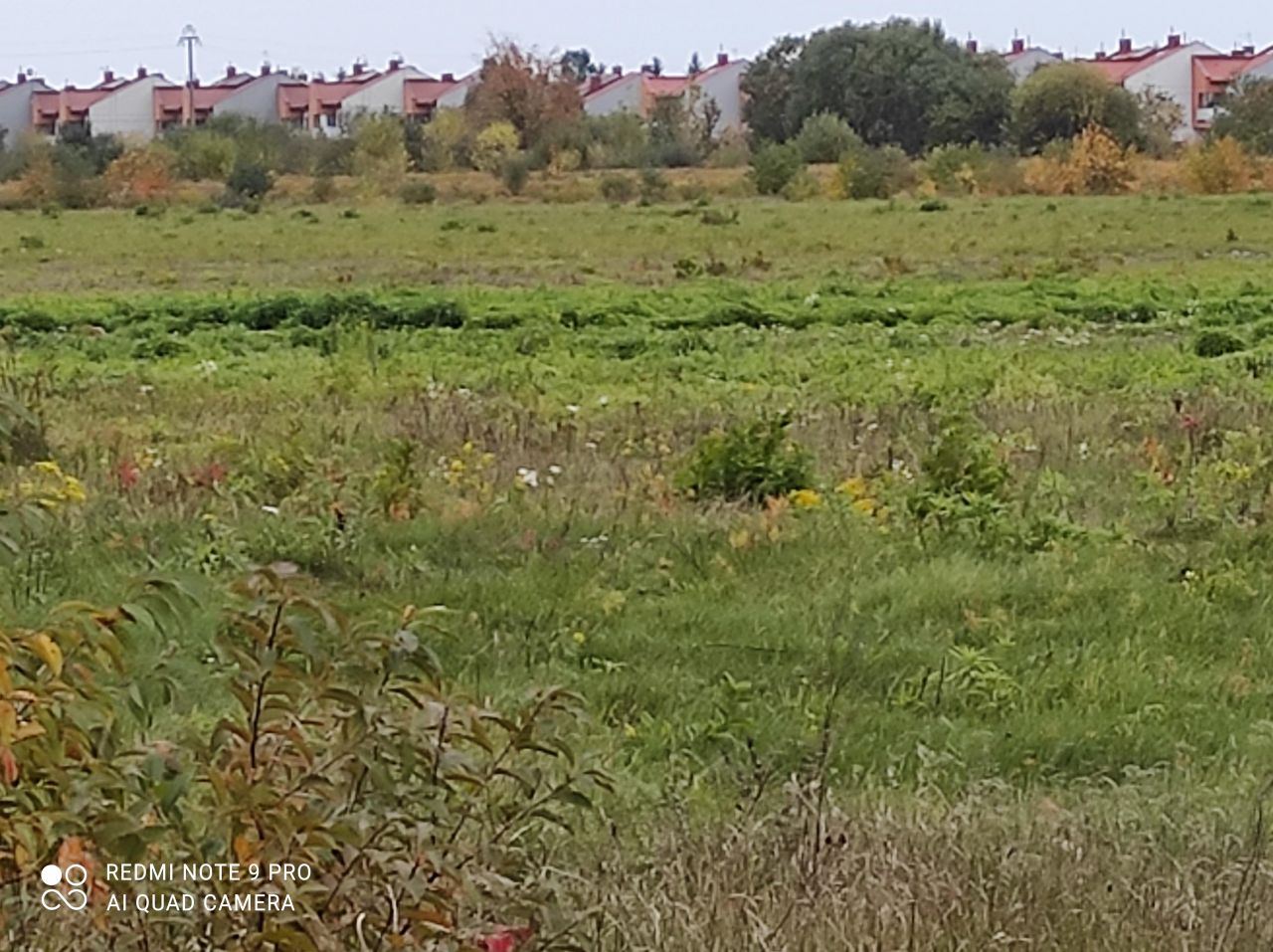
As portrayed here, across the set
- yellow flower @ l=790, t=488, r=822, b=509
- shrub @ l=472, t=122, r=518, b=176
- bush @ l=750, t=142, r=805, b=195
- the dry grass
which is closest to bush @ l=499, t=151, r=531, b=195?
shrub @ l=472, t=122, r=518, b=176

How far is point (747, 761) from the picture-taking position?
15.3 ft

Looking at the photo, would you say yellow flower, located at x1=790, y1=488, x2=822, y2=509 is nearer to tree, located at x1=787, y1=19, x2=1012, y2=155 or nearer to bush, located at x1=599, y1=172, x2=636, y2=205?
bush, located at x1=599, y1=172, x2=636, y2=205

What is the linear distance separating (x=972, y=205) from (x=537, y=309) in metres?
24.5

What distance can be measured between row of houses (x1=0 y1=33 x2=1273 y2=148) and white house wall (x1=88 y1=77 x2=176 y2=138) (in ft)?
0.20

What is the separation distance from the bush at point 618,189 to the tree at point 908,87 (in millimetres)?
24709

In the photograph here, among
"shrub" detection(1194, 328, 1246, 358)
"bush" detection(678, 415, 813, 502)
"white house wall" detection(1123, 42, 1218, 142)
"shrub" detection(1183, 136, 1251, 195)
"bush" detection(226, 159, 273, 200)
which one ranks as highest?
"white house wall" detection(1123, 42, 1218, 142)

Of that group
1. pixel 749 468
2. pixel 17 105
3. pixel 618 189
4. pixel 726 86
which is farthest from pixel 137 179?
pixel 17 105

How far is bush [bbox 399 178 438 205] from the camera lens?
156 feet

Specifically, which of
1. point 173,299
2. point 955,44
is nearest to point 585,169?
point 955,44

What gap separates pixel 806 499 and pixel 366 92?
339 ft

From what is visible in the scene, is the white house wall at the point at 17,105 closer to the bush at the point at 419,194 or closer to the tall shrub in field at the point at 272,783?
the bush at the point at 419,194

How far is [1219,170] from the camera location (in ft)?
153

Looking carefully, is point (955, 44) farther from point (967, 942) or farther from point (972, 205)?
point (967, 942)

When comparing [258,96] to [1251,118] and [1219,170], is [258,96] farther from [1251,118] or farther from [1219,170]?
[1219,170]
